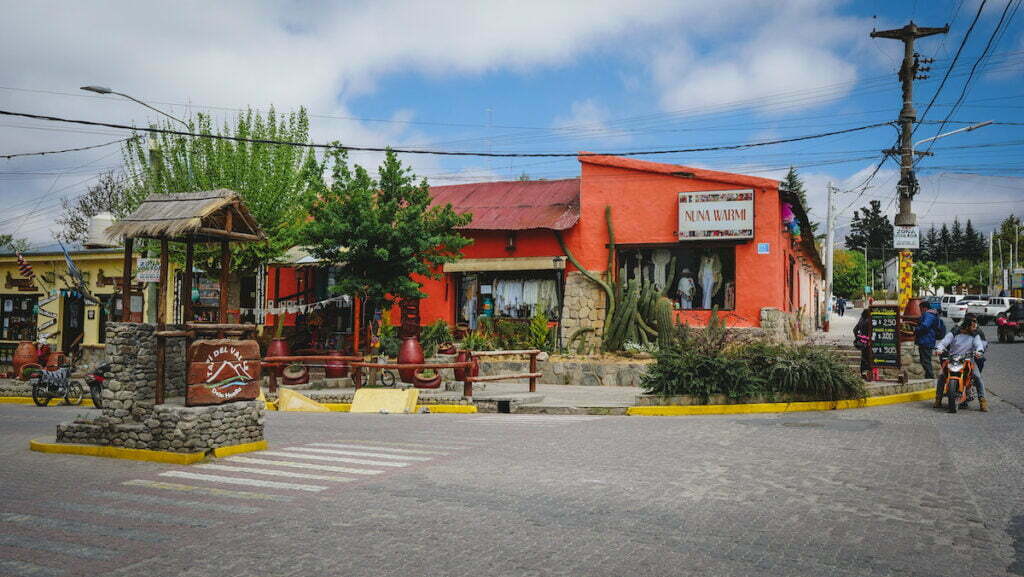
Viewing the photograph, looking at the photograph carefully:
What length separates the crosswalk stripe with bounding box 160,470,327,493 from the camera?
26.5 feet

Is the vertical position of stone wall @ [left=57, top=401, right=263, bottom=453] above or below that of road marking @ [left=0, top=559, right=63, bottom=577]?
above

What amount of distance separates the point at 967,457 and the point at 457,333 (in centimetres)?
1811

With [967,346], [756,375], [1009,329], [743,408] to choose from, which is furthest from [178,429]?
[1009,329]

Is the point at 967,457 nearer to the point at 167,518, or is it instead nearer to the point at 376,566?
the point at 376,566

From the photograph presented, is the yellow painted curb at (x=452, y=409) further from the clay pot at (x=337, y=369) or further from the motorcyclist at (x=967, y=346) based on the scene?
the motorcyclist at (x=967, y=346)

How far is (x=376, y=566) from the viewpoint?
213 inches

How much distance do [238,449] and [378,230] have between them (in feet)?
36.3

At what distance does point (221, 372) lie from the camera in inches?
413

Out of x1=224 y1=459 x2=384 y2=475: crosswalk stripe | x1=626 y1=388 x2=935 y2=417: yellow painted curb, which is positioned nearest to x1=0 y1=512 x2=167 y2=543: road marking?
x1=224 y1=459 x2=384 y2=475: crosswalk stripe

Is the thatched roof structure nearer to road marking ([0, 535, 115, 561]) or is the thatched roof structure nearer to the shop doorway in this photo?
road marking ([0, 535, 115, 561])

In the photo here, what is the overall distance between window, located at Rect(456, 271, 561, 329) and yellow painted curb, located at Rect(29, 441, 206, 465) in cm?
1621

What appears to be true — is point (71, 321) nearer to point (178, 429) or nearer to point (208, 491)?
point (178, 429)

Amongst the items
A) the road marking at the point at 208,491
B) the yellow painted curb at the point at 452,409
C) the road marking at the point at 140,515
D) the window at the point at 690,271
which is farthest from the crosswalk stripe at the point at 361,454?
the window at the point at 690,271

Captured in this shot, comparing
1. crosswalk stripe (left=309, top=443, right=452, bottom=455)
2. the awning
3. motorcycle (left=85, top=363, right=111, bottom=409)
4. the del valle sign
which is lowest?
crosswalk stripe (left=309, top=443, right=452, bottom=455)
